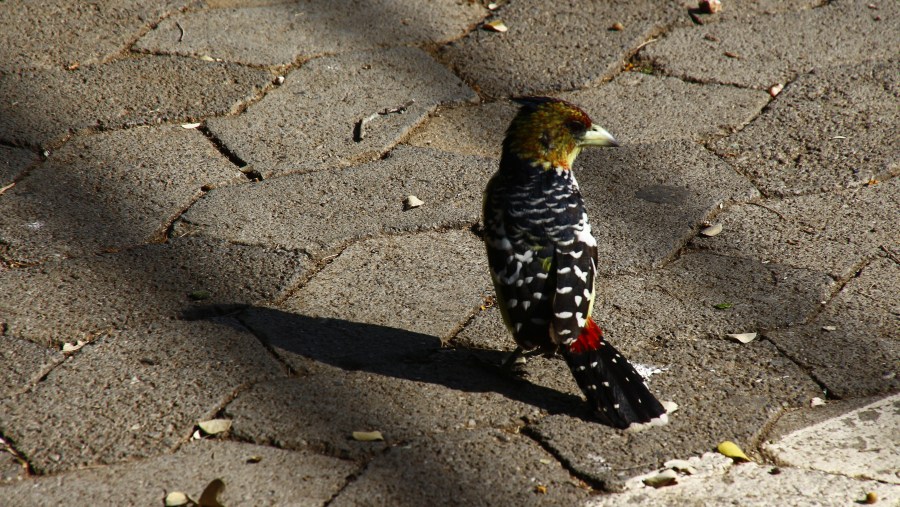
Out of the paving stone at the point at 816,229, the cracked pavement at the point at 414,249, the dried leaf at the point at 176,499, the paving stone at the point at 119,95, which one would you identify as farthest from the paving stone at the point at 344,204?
the dried leaf at the point at 176,499

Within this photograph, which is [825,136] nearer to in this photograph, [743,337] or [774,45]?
[774,45]

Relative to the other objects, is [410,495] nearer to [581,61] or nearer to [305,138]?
[305,138]

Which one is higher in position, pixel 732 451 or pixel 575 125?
pixel 575 125

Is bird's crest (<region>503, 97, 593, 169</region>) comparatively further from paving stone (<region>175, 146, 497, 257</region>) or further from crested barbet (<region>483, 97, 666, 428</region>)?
paving stone (<region>175, 146, 497, 257</region>)

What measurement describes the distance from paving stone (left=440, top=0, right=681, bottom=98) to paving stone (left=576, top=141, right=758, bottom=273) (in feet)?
2.18

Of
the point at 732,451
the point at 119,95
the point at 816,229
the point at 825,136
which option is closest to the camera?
the point at 732,451

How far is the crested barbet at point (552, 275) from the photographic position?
3.09m

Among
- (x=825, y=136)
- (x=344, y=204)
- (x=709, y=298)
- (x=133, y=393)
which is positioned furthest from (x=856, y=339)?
(x=133, y=393)

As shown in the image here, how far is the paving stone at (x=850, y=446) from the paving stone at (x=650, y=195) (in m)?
1.04

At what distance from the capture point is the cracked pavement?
2.95 m

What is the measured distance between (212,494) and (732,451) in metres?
1.54

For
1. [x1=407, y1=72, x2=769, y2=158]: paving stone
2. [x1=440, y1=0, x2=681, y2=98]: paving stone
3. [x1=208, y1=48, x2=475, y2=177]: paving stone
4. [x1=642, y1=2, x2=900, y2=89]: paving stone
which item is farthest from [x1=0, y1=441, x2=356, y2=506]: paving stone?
[x1=642, y1=2, x2=900, y2=89]: paving stone

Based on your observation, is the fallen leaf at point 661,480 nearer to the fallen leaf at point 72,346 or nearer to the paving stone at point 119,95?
the fallen leaf at point 72,346

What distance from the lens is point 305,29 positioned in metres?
5.46
